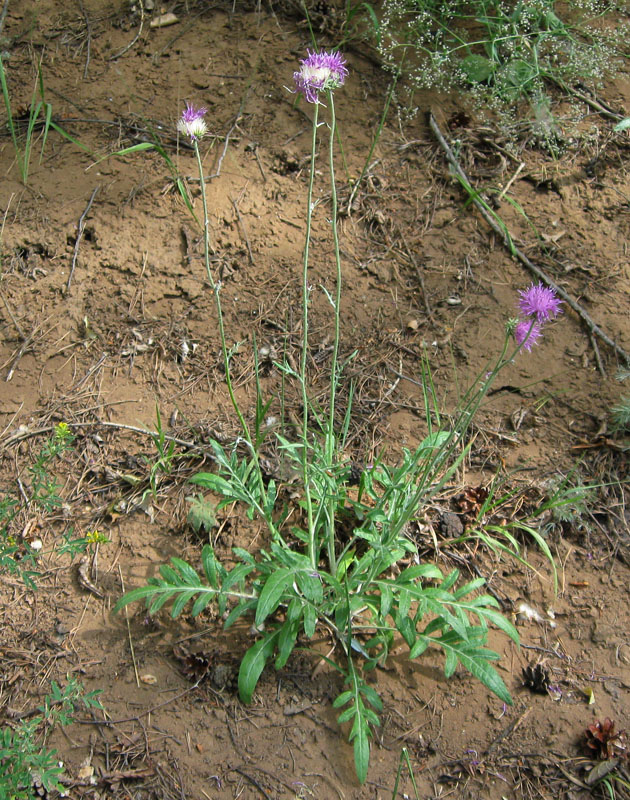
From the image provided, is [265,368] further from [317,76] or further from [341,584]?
[317,76]

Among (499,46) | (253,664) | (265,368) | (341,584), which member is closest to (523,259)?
(265,368)

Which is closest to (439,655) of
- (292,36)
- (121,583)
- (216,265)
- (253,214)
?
(121,583)

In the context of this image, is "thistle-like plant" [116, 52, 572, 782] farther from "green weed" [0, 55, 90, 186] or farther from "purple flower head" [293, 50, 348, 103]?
"green weed" [0, 55, 90, 186]

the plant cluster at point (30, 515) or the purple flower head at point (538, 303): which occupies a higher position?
the purple flower head at point (538, 303)

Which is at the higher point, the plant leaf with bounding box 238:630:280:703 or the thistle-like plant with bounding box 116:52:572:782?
the thistle-like plant with bounding box 116:52:572:782

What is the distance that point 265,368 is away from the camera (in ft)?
9.73

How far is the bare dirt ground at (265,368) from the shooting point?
2131 millimetres

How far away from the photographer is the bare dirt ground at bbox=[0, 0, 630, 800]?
2131 mm

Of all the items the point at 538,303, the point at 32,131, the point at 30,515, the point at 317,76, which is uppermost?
the point at 317,76

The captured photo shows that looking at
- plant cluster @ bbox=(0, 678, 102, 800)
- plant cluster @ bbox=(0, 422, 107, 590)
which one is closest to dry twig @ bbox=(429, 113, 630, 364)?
plant cluster @ bbox=(0, 422, 107, 590)

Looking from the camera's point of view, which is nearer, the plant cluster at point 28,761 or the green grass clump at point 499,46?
the plant cluster at point 28,761

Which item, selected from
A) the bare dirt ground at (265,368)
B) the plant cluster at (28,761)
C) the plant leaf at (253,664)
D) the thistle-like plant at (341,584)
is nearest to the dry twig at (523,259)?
the bare dirt ground at (265,368)

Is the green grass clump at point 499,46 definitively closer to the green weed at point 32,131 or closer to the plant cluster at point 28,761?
the green weed at point 32,131

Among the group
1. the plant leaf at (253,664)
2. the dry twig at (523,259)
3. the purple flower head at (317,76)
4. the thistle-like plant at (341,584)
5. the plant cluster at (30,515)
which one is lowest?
the plant cluster at (30,515)
